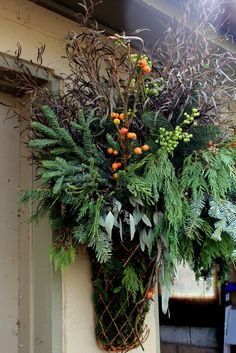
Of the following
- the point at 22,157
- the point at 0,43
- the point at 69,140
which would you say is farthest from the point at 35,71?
the point at 69,140

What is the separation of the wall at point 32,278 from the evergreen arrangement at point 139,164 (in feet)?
0.50

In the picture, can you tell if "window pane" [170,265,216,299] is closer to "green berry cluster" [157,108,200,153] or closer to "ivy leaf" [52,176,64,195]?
"green berry cluster" [157,108,200,153]

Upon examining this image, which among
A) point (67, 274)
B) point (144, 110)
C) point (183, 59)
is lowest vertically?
point (67, 274)

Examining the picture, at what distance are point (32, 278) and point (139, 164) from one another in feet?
2.30

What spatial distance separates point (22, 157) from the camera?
5.97 ft

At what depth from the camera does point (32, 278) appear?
1722 millimetres

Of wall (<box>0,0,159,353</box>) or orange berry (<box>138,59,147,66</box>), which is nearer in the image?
orange berry (<box>138,59,147,66</box>)

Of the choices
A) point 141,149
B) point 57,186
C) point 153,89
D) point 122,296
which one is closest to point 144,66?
point 153,89

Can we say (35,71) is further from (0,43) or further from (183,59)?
(183,59)

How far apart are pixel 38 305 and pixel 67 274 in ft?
0.54

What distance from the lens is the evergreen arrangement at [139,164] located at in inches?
54.6

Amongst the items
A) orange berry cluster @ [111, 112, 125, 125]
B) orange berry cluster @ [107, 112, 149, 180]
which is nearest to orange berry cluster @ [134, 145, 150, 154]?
orange berry cluster @ [107, 112, 149, 180]

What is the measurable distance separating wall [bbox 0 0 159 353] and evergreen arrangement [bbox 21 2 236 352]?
15cm

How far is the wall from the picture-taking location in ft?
5.44
